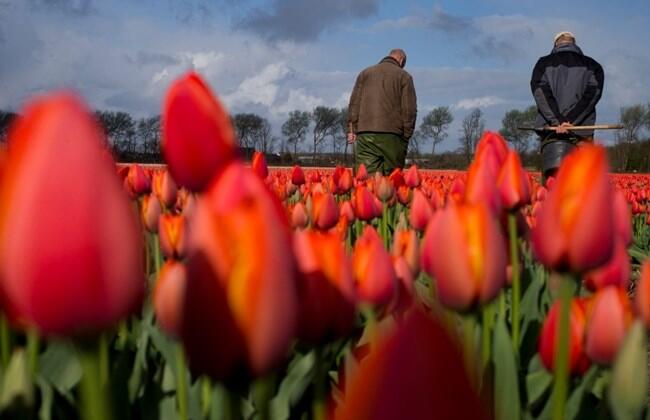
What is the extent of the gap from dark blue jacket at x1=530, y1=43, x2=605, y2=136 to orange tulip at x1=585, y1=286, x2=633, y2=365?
6020mm

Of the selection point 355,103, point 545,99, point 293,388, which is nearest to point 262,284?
point 293,388

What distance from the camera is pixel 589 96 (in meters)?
6.89

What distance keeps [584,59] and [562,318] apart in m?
6.63

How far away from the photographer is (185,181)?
737 millimetres

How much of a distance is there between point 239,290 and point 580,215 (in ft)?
1.66

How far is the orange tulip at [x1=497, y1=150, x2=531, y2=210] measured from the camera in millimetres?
1288

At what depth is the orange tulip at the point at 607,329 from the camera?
105cm

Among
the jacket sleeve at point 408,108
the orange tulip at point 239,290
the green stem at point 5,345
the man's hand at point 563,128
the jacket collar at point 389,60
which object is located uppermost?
the jacket collar at point 389,60

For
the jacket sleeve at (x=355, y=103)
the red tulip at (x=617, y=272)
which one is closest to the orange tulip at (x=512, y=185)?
the red tulip at (x=617, y=272)

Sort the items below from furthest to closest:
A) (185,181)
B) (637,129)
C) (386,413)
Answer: (637,129) < (185,181) < (386,413)

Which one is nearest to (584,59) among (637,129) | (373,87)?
(373,87)

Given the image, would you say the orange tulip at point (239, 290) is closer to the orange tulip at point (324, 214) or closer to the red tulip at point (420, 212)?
the red tulip at point (420, 212)

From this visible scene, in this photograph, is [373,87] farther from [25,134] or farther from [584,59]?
[25,134]

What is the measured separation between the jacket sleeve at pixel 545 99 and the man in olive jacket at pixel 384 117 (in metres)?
1.30
